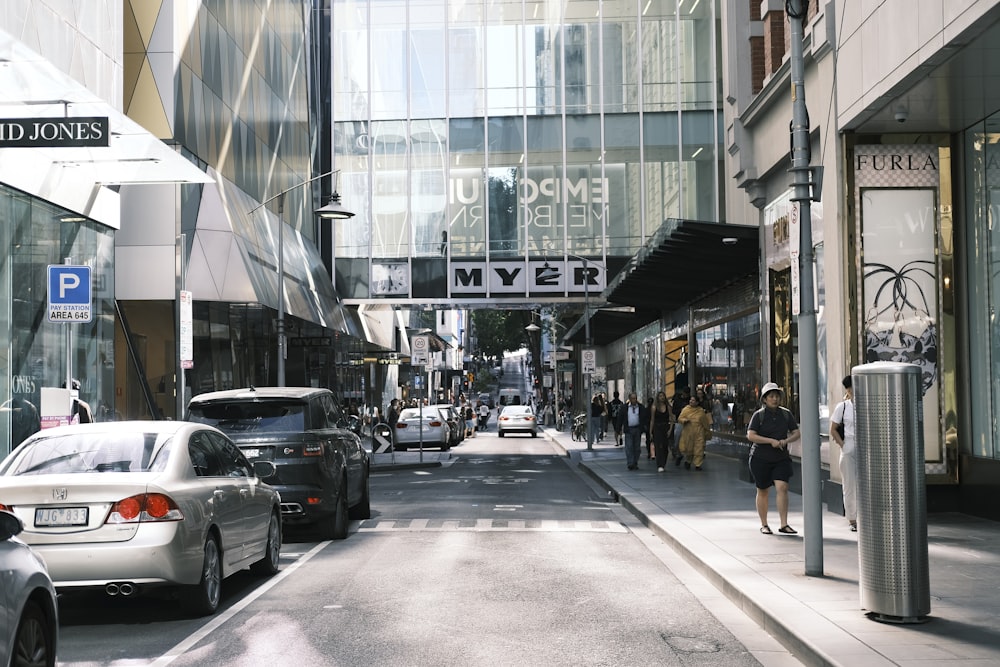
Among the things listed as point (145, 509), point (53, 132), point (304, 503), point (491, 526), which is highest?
point (53, 132)

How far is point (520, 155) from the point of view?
4200 centimetres

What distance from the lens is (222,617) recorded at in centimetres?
920

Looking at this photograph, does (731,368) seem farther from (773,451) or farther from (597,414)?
(773,451)

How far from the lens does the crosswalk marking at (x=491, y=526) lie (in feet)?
51.5

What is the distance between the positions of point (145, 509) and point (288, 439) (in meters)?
5.02

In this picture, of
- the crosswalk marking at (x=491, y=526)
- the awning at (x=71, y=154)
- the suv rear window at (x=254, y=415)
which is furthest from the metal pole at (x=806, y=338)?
the awning at (x=71, y=154)

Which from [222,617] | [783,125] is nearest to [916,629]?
[222,617]

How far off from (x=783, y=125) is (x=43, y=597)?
16.7m

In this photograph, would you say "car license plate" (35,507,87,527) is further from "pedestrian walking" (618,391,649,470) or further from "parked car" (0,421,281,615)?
"pedestrian walking" (618,391,649,470)

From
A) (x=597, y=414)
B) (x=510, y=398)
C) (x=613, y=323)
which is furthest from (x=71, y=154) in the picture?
(x=510, y=398)

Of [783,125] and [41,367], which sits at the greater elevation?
Result: [783,125]

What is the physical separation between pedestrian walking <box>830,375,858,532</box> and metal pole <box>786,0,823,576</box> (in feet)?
12.0

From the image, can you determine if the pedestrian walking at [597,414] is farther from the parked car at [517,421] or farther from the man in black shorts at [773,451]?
the man in black shorts at [773,451]

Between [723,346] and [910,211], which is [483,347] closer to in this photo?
[723,346]
